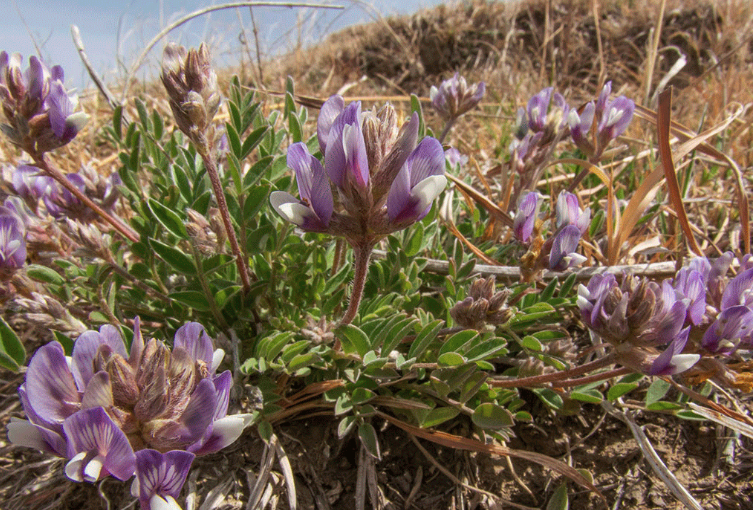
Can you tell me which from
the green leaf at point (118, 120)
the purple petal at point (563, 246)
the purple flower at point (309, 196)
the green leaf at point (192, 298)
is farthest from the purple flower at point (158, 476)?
the green leaf at point (118, 120)

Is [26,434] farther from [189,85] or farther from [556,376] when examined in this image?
[556,376]

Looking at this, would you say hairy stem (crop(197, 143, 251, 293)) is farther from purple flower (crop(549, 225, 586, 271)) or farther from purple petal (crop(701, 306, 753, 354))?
purple petal (crop(701, 306, 753, 354))

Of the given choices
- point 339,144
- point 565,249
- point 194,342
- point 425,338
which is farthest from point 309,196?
point 565,249

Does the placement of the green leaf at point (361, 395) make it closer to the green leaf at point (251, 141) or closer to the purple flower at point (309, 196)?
the purple flower at point (309, 196)

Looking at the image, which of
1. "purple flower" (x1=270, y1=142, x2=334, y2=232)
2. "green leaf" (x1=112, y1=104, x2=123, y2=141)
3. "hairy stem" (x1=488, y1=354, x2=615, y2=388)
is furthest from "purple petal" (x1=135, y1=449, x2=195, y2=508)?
"green leaf" (x1=112, y1=104, x2=123, y2=141)

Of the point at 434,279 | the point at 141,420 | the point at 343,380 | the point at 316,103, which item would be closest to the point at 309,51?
the point at 316,103
